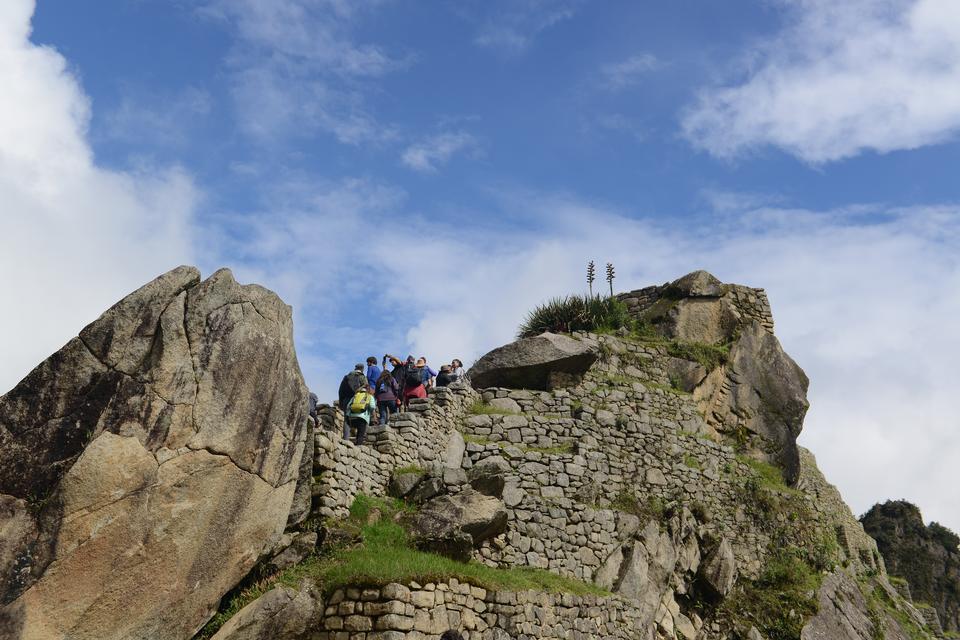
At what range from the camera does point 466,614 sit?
12727mm

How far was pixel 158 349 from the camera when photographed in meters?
10.7

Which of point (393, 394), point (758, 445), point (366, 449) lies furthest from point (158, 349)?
point (758, 445)

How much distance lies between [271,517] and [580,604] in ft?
18.5

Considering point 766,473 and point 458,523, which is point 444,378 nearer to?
point 458,523

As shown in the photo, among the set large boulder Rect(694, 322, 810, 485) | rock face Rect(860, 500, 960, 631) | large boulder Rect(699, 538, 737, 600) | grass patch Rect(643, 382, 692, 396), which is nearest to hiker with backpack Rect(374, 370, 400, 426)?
grass patch Rect(643, 382, 692, 396)

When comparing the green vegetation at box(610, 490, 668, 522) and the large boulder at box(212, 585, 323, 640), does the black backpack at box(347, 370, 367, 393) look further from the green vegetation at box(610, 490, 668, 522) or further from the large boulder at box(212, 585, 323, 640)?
the green vegetation at box(610, 490, 668, 522)

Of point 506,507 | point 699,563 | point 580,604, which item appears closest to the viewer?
point 580,604

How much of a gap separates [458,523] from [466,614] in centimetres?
186

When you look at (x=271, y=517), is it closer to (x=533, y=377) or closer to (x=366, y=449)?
(x=366, y=449)

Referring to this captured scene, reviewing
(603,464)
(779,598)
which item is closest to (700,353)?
(603,464)

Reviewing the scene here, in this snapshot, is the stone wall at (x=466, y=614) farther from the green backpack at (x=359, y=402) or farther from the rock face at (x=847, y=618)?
the rock face at (x=847, y=618)

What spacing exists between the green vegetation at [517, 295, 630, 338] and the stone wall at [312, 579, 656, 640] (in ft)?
27.8

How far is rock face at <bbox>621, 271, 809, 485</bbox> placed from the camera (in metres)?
22.2

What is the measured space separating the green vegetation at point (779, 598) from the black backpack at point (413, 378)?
309 inches
